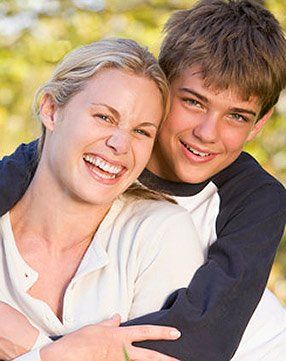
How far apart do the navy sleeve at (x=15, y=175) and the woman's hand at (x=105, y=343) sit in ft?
1.52

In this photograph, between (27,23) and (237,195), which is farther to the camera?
(27,23)

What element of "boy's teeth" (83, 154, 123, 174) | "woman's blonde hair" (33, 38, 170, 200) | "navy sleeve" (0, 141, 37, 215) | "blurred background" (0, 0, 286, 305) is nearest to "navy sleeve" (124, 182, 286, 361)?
"woman's blonde hair" (33, 38, 170, 200)

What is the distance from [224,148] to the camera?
12.3 ft

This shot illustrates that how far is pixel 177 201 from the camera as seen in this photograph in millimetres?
3750

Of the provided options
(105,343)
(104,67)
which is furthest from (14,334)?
(104,67)

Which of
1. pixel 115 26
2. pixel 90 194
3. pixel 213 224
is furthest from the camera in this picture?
pixel 115 26

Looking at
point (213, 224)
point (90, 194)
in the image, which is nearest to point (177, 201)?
point (213, 224)

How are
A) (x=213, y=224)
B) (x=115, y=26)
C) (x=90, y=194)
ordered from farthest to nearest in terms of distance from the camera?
(x=115, y=26) → (x=213, y=224) → (x=90, y=194)

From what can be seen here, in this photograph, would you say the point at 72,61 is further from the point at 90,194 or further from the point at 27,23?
the point at 27,23

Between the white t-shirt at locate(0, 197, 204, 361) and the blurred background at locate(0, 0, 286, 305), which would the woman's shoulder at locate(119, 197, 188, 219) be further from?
the blurred background at locate(0, 0, 286, 305)

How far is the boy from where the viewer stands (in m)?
3.44

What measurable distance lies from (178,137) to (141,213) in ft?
1.07

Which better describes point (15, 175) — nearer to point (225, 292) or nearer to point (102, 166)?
point (102, 166)

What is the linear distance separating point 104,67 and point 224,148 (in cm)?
49
